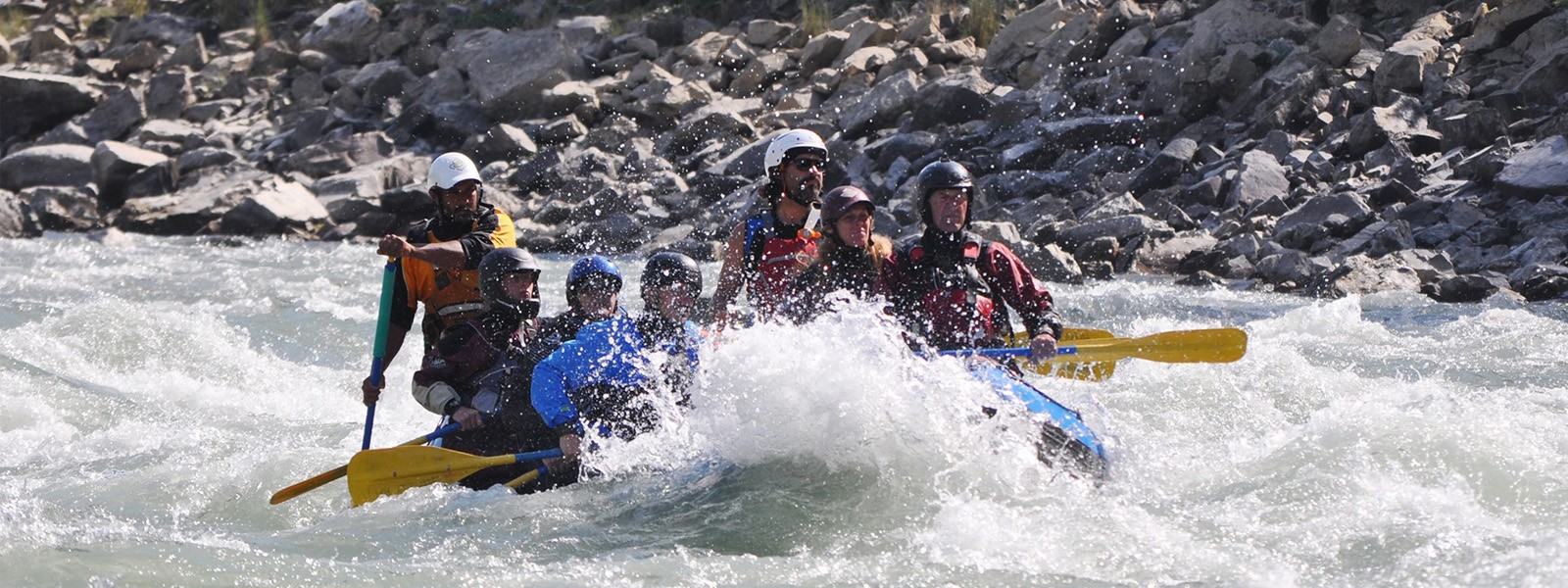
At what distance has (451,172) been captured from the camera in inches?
291

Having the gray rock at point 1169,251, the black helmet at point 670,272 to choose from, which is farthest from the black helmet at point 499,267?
the gray rock at point 1169,251

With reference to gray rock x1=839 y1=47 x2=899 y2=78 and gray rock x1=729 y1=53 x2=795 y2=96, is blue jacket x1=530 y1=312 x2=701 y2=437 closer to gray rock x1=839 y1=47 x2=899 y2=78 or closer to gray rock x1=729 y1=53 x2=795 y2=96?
gray rock x1=839 y1=47 x2=899 y2=78

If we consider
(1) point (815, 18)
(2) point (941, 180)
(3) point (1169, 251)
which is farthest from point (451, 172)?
(1) point (815, 18)

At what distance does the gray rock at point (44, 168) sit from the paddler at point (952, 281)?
16.3 meters

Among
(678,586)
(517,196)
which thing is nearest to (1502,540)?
(678,586)

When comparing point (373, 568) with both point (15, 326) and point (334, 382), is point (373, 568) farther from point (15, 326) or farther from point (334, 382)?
point (15, 326)

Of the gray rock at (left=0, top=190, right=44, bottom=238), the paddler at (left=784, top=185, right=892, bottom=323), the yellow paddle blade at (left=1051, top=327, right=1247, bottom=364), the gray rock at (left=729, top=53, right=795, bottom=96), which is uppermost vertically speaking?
the paddler at (left=784, top=185, right=892, bottom=323)

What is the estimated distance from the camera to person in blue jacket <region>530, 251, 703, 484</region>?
6312 mm

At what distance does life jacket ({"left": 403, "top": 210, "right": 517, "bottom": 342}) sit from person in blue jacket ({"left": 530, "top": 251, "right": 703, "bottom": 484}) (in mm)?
1034

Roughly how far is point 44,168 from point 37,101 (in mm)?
3326

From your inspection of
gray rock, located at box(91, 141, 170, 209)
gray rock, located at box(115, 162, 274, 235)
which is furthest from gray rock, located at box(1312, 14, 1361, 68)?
gray rock, located at box(91, 141, 170, 209)

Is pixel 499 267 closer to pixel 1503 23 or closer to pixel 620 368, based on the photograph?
pixel 620 368

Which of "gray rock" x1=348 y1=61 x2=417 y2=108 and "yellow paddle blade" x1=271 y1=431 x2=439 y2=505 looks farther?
"gray rock" x1=348 y1=61 x2=417 y2=108

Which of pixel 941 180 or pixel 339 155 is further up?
pixel 941 180
